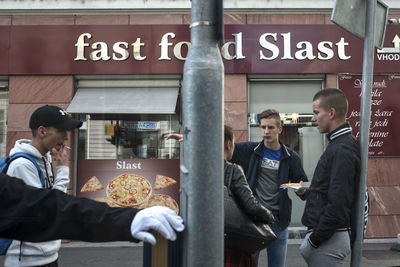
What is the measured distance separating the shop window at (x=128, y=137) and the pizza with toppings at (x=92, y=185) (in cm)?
50

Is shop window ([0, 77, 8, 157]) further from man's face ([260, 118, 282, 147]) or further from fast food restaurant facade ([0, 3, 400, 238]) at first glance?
man's face ([260, 118, 282, 147])

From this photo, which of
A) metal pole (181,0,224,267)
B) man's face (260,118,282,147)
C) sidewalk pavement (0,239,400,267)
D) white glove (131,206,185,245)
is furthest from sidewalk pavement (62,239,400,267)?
white glove (131,206,185,245)

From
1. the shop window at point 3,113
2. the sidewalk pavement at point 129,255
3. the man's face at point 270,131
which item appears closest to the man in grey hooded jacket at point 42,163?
the man's face at point 270,131

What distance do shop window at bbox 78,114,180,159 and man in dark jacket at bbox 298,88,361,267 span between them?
579cm

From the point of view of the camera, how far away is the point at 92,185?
27.5ft

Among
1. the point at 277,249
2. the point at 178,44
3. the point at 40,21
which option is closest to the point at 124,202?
the point at 178,44

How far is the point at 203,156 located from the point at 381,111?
25.8 ft

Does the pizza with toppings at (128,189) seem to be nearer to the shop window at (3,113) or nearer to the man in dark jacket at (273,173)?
the shop window at (3,113)

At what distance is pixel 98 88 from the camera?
8.62 m

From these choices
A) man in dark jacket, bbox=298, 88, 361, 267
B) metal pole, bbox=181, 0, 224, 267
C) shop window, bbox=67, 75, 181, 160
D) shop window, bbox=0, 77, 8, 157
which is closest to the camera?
metal pole, bbox=181, 0, 224, 267

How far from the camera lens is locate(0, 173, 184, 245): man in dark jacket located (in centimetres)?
149

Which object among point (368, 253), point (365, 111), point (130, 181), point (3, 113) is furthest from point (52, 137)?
point (3, 113)

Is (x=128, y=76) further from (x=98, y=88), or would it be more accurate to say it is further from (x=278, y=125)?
(x=278, y=125)

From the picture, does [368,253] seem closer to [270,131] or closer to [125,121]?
[270,131]
